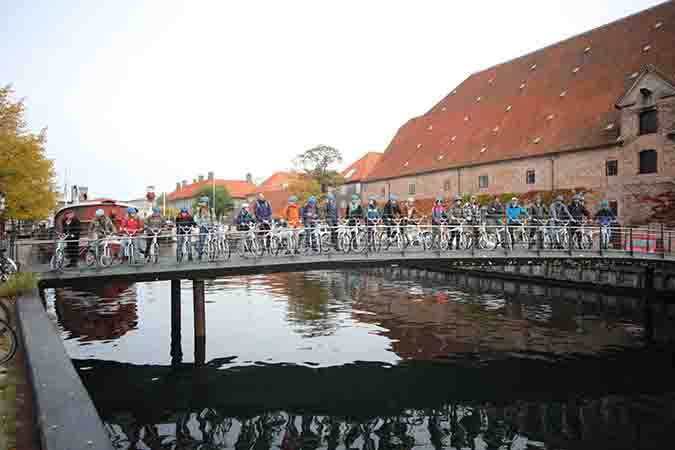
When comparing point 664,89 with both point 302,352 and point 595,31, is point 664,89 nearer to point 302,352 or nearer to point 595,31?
point 595,31

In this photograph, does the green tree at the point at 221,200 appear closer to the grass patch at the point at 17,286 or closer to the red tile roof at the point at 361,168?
the red tile roof at the point at 361,168

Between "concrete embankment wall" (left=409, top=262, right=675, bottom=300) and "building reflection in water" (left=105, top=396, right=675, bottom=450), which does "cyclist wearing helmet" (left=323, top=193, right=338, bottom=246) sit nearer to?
"concrete embankment wall" (left=409, top=262, right=675, bottom=300)

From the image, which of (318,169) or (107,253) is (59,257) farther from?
(318,169)

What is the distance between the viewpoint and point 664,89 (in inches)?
1136

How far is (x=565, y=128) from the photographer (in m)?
35.8

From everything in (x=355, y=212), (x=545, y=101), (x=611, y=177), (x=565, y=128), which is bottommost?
(x=355, y=212)

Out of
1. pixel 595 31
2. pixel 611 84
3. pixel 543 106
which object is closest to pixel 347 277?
pixel 543 106

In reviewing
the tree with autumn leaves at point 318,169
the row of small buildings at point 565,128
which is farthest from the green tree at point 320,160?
the row of small buildings at point 565,128

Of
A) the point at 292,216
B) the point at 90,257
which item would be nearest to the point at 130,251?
the point at 90,257

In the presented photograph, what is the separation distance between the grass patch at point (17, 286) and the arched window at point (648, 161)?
29183 mm

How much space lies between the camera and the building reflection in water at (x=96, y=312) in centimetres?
1876

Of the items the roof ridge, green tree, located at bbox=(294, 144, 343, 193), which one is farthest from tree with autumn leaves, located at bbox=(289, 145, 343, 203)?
the roof ridge

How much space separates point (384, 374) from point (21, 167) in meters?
24.3

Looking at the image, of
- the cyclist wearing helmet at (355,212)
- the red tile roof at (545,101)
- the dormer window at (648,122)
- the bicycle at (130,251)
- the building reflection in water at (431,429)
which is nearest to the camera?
the building reflection in water at (431,429)
